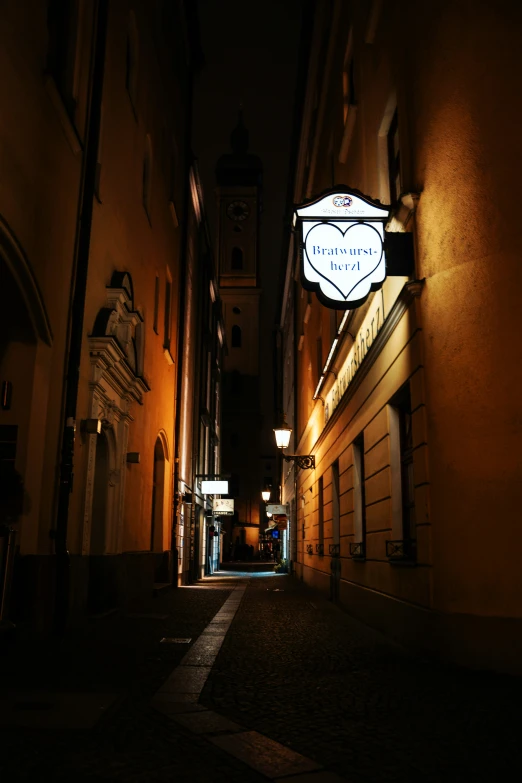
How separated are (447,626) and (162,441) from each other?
→ 13.9 m

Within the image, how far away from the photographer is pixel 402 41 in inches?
366

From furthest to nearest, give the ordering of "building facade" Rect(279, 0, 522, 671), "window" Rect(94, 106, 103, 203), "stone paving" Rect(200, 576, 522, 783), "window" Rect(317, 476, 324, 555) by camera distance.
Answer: "window" Rect(317, 476, 324, 555), "window" Rect(94, 106, 103, 203), "building facade" Rect(279, 0, 522, 671), "stone paving" Rect(200, 576, 522, 783)

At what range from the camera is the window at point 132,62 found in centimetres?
1474

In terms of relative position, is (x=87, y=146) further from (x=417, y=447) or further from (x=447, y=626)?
(x=447, y=626)

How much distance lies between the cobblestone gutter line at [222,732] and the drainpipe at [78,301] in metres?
2.64

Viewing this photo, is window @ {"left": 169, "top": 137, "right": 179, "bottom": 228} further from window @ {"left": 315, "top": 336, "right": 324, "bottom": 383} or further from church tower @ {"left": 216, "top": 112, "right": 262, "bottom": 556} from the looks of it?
church tower @ {"left": 216, "top": 112, "right": 262, "bottom": 556}

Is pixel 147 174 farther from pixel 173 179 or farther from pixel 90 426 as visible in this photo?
pixel 90 426

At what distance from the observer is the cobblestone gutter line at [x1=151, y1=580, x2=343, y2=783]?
3.77 m

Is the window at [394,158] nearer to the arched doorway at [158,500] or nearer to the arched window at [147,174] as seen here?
the arched window at [147,174]

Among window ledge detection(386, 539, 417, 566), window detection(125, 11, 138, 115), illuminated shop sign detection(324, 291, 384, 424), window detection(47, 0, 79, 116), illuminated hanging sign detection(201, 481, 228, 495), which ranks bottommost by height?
window ledge detection(386, 539, 417, 566)

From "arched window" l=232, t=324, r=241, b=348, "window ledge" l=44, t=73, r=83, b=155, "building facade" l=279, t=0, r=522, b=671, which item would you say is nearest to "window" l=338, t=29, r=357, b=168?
"building facade" l=279, t=0, r=522, b=671

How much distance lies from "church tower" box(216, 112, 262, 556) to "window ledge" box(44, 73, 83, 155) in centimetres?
5541

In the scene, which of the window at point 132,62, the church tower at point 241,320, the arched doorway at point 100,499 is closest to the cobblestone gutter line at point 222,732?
the arched doorway at point 100,499

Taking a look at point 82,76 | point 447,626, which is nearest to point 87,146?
point 82,76
